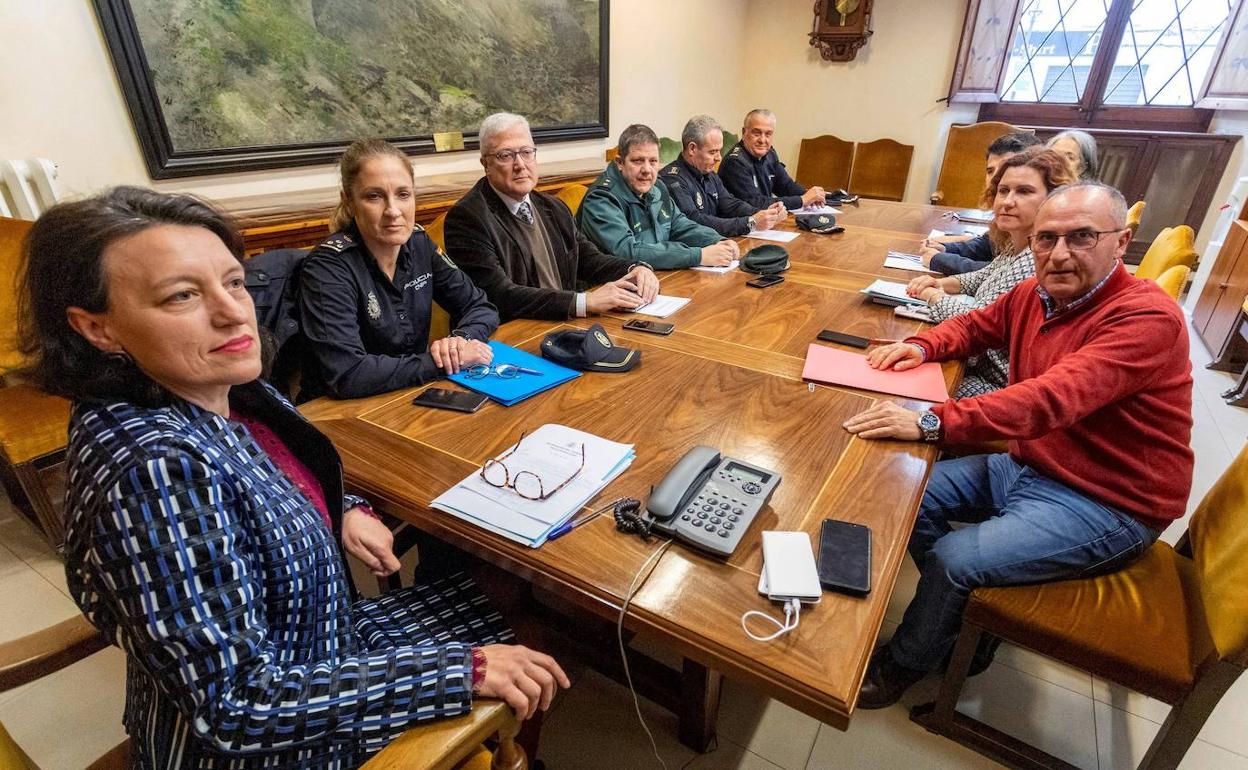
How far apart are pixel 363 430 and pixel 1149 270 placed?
274cm

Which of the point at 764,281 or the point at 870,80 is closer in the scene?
the point at 764,281

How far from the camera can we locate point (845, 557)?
0.85 meters

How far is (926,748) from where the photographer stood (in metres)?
1.36

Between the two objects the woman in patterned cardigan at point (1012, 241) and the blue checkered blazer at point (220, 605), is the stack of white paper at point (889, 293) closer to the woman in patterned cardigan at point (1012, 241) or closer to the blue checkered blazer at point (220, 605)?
the woman in patterned cardigan at point (1012, 241)

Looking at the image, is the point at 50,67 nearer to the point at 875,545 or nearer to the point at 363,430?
the point at 363,430

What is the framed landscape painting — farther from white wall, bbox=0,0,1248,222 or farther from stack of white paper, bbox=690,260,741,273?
stack of white paper, bbox=690,260,741,273

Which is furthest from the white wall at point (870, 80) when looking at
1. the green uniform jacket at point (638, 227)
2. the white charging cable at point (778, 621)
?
the white charging cable at point (778, 621)

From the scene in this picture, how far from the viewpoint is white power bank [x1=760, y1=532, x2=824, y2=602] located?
78 cm

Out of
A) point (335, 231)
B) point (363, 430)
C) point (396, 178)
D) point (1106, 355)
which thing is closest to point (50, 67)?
point (335, 231)

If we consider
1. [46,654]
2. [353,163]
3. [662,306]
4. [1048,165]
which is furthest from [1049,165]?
[46,654]

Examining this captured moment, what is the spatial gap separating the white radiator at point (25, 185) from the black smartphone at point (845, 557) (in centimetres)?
242

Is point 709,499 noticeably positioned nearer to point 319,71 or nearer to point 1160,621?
point 1160,621

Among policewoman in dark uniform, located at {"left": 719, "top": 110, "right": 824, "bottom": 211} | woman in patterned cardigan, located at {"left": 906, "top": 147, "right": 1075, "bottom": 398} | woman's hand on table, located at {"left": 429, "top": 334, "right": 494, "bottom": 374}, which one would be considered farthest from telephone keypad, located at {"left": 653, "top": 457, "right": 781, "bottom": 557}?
policewoman in dark uniform, located at {"left": 719, "top": 110, "right": 824, "bottom": 211}

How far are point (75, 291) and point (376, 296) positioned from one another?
2.90ft
